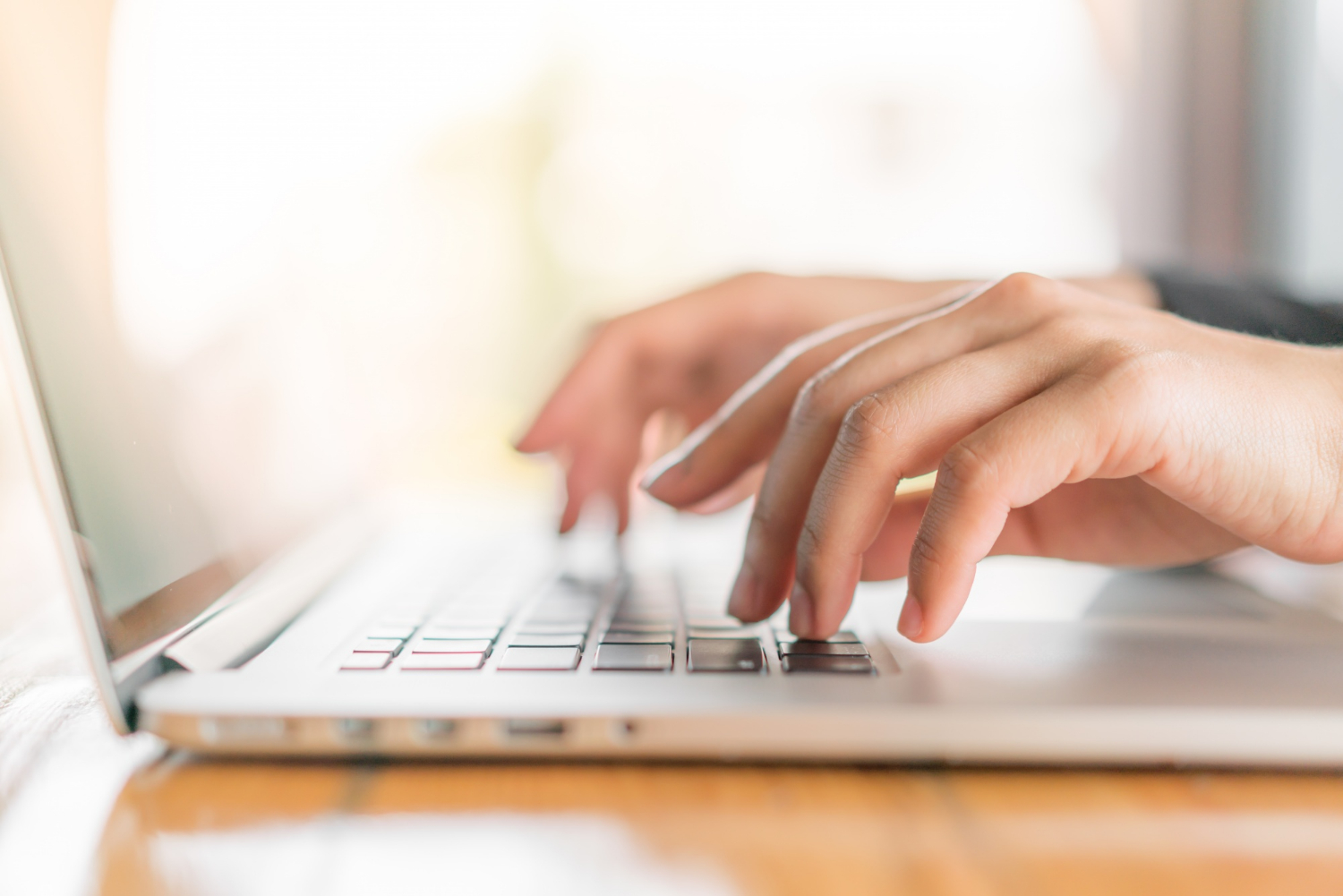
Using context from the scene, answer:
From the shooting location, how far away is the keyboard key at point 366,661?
1.32 feet

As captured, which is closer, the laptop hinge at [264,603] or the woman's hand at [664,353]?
the laptop hinge at [264,603]

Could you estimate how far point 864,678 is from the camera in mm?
389

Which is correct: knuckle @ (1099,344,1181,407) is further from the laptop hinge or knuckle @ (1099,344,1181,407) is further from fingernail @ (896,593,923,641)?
the laptop hinge

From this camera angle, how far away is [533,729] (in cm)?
36

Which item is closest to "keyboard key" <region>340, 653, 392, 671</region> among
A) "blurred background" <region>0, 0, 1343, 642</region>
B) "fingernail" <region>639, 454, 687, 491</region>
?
"fingernail" <region>639, 454, 687, 491</region>

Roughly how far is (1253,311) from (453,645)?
0.71 m

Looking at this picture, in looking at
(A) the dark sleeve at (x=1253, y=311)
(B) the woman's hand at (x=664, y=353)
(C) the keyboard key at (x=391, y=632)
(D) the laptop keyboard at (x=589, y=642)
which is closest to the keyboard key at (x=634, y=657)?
(D) the laptop keyboard at (x=589, y=642)

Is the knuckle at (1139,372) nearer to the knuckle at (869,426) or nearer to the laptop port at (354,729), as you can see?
the knuckle at (869,426)

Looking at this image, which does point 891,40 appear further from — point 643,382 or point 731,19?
point 643,382

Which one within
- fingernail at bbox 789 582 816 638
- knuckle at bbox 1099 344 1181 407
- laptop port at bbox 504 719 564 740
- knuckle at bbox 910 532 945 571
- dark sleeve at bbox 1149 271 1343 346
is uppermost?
knuckle at bbox 1099 344 1181 407

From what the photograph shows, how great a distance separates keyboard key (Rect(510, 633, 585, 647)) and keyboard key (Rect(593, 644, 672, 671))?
0.7 inches

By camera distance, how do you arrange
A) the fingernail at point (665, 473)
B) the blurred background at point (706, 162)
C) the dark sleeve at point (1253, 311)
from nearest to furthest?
the fingernail at point (665, 473) < the dark sleeve at point (1253, 311) < the blurred background at point (706, 162)

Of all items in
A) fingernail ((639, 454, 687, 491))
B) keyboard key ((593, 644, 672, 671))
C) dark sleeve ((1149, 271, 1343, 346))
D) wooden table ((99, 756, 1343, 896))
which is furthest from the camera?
dark sleeve ((1149, 271, 1343, 346))

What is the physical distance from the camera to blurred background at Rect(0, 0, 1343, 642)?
1996 mm
